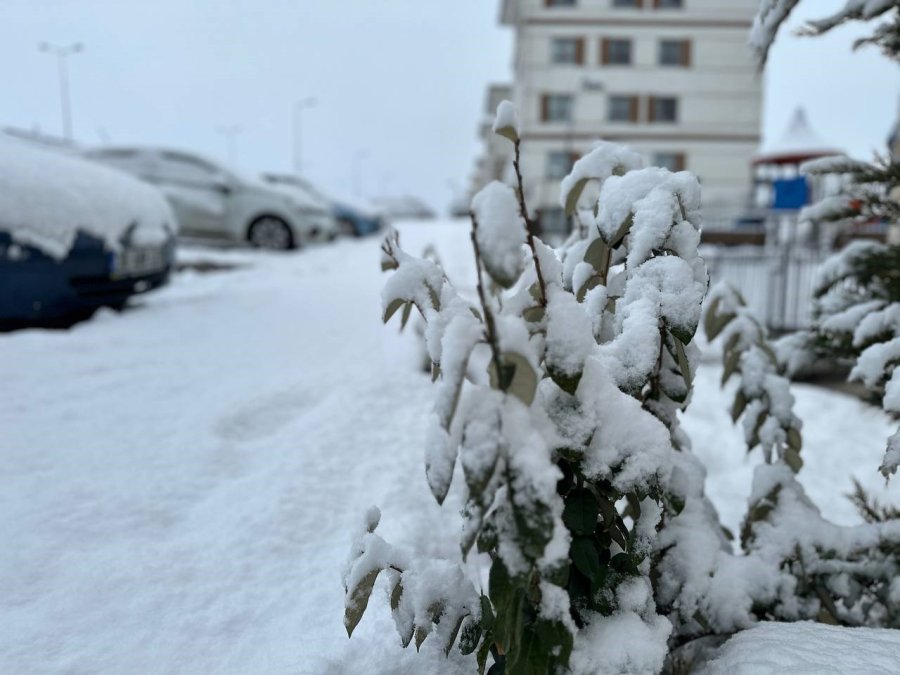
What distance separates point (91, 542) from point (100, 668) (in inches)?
21.8

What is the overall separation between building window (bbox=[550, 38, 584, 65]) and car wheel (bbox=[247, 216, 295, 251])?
77.2 feet

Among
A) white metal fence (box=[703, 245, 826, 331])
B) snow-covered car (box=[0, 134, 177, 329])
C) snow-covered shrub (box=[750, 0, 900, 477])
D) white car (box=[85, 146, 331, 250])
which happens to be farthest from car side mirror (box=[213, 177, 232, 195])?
snow-covered shrub (box=[750, 0, 900, 477])

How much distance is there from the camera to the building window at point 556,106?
102 feet

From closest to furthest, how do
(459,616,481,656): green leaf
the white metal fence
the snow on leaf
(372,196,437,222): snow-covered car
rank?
the snow on leaf < (459,616,481,656): green leaf < the white metal fence < (372,196,437,222): snow-covered car

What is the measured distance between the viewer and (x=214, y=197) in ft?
35.2

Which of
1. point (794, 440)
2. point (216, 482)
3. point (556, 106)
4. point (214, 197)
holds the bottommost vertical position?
point (216, 482)

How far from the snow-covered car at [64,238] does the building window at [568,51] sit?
2910 centimetres

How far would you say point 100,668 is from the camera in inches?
53.3

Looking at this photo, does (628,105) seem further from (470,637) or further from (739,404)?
(470,637)

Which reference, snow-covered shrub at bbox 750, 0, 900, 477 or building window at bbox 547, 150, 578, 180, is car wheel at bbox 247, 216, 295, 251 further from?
building window at bbox 547, 150, 578, 180

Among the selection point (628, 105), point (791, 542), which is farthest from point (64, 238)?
point (628, 105)

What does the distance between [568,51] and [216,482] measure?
106ft

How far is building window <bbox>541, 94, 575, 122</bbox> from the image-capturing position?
31078 millimetres

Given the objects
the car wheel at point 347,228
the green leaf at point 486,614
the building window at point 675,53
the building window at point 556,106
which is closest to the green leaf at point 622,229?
the green leaf at point 486,614
